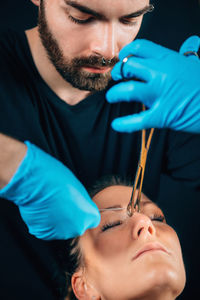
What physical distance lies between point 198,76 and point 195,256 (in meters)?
1.15

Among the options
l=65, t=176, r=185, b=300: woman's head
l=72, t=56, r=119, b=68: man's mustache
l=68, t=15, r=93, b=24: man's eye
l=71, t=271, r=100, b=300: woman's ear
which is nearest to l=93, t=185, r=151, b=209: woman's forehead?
l=65, t=176, r=185, b=300: woman's head

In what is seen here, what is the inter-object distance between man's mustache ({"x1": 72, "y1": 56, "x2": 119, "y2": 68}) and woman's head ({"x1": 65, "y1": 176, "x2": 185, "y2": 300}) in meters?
0.56

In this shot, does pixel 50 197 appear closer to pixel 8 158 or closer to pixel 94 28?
pixel 8 158

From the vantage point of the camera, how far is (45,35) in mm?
1175

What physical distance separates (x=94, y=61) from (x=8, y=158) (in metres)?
0.54

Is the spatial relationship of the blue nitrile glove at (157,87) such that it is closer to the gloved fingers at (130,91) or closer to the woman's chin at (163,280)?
the gloved fingers at (130,91)

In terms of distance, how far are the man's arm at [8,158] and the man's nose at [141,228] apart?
19.7 inches

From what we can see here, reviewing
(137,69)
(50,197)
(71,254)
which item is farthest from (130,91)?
(71,254)

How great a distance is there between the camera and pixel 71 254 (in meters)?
1.22

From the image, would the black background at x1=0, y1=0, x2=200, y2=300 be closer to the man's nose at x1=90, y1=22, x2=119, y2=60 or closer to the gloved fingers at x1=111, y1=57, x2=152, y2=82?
the man's nose at x1=90, y1=22, x2=119, y2=60

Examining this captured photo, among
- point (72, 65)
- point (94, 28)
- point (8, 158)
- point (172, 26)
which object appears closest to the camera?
point (8, 158)

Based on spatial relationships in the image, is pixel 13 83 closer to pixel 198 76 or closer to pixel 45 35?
pixel 45 35

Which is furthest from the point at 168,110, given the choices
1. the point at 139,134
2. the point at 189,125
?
the point at 139,134

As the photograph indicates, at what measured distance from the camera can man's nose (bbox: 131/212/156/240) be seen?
1.05 m
